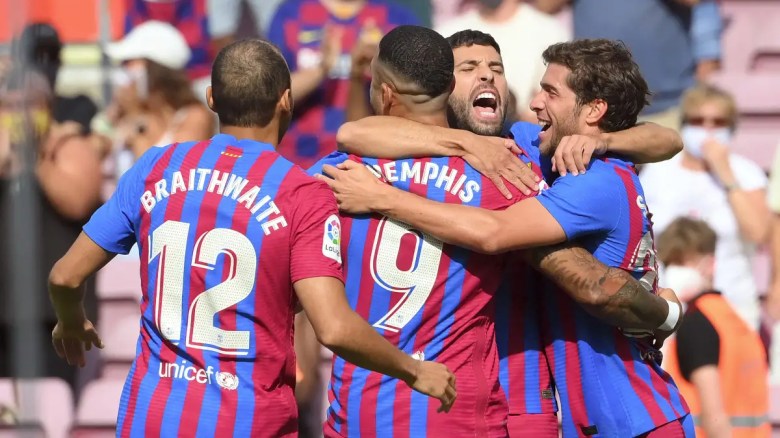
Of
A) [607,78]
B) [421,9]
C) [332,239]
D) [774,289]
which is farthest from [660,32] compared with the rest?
[332,239]

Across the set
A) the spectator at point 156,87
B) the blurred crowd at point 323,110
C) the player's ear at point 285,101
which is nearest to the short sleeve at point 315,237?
the player's ear at point 285,101

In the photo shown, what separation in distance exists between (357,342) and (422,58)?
867 millimetres

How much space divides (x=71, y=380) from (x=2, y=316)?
0.47 metres

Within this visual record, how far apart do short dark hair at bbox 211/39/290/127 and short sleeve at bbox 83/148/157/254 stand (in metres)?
0.23

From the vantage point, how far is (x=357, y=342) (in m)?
3.01

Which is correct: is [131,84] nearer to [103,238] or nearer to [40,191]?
[40,191]

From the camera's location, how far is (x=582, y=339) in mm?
3553

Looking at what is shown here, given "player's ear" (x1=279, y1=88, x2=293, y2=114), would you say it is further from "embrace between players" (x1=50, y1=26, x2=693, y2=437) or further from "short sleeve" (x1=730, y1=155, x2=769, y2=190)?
"short sleeve" (x1=730, y1=155, x2=769, y2=190)

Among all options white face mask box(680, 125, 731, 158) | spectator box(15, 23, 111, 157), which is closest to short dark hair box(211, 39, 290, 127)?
spectator box(15, 23, 111, 157)

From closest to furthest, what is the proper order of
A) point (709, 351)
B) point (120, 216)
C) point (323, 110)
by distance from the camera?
1. point (120, 216)
2. point (709, 351)
3. point (323, 110)

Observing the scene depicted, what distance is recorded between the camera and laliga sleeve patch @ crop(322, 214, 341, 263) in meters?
3.11

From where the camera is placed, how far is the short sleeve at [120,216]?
323cm

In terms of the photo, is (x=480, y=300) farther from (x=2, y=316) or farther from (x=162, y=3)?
(x=162, y=3)

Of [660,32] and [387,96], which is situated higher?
[660,32]
